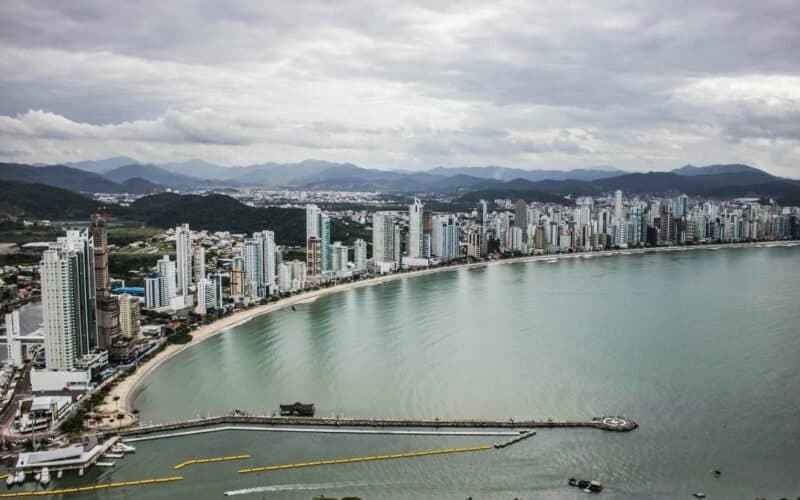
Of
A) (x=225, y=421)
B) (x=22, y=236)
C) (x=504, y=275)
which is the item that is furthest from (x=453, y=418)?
(x=22, y=236)

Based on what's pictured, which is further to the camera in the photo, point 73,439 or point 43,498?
point 73,439

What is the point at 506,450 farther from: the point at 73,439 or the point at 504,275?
the point at 504,275

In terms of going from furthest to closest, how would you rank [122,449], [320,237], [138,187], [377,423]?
[138,187] → [320,237] → [377,423] → [122,449]

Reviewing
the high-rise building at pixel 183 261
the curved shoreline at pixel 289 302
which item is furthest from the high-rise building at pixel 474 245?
the high-rise building at pixel 183 261

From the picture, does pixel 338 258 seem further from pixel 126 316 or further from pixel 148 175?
pixel 148 175

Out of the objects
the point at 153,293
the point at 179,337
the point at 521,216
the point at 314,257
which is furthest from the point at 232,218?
the point at 179,337

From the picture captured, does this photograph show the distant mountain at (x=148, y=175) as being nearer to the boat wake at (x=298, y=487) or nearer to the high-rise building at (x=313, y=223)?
the high-rise building at (x=313, y=223)
